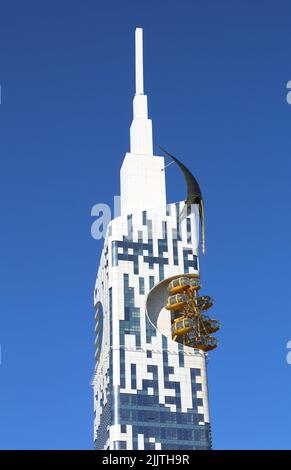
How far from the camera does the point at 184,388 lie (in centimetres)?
17775

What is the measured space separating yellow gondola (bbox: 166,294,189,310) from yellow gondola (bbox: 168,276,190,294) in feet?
3.98

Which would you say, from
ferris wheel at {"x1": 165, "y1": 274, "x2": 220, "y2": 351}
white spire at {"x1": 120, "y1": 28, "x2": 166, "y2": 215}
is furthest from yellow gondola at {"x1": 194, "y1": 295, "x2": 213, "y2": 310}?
white spire at {"x1": 120, "y1": 28, "x2": 166, "y2": 215}

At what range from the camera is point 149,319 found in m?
182

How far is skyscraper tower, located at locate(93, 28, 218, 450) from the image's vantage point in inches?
6850

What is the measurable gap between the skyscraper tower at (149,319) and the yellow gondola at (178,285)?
0.19 metres

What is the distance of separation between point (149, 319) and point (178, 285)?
7613 millimetres

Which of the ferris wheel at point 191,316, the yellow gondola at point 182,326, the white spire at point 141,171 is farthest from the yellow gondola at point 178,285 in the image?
the white spire at point 141,171

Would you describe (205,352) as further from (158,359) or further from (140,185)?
(140,185)

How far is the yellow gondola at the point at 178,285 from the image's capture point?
182m

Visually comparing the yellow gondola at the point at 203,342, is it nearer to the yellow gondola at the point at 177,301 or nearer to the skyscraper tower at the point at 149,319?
the skyscraper tower at the point at 149,319

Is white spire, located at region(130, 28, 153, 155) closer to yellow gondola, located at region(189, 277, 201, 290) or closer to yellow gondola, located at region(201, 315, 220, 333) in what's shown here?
yellow gondola, located at region(189, 277, 201, 290)

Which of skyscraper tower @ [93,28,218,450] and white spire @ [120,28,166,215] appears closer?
skyscraper tower @ [93,28,218,450]
